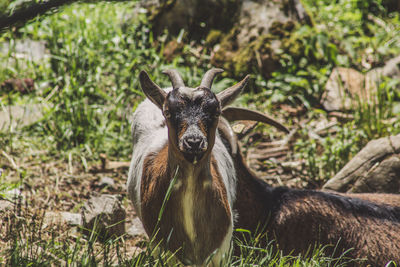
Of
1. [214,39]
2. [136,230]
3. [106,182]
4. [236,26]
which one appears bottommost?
[136,230]

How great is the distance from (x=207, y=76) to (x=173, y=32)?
426 cm

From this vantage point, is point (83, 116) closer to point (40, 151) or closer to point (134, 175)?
point (40, 151)

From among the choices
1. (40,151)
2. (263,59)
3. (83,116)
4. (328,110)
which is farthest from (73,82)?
(328,110)

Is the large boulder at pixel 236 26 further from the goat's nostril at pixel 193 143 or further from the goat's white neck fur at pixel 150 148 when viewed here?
the goat's nostril at pixel 193 143

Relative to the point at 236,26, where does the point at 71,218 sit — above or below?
below

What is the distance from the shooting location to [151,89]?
349cm

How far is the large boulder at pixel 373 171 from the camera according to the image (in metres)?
5.00

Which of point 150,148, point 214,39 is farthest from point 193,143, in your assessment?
point 214,39

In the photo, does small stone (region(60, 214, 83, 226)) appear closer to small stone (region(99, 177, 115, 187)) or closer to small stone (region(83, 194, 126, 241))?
small stone (region(83, 194, 126, 241))

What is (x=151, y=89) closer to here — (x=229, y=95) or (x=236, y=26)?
(x=229, y=95)

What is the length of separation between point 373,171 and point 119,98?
3.39 metres

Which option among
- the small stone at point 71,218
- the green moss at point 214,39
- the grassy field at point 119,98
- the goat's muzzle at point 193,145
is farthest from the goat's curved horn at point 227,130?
the green moss at point 214,39

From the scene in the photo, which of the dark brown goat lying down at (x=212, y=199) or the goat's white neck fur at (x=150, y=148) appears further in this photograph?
the goat's white neck fur at (x=150, y=148)

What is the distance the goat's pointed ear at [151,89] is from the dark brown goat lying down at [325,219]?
1.42 metres
